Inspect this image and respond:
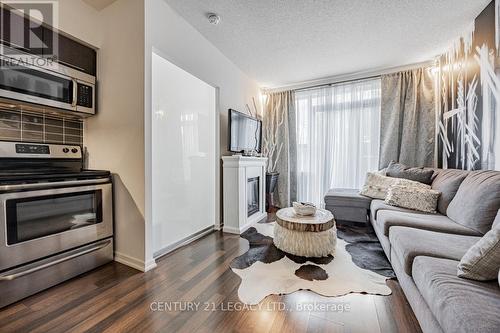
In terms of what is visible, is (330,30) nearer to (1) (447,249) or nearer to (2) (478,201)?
(2) (478,201)

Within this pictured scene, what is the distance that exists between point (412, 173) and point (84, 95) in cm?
393

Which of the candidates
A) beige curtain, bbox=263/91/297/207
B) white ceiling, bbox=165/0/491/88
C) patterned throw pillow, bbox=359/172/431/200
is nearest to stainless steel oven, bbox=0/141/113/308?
white ceiling, bbox=165/0/491/88

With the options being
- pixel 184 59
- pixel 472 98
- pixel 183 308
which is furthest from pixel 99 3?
pixel 472 98

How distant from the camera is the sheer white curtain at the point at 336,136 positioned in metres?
3.67

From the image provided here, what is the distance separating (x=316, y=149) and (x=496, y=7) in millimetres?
2631

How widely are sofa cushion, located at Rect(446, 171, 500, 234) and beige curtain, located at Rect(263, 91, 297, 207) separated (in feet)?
8.44

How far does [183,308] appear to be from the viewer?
1.41m

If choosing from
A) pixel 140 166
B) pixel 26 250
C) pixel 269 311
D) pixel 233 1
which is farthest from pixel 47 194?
pixel 233 1

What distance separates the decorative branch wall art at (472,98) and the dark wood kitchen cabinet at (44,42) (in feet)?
12.6

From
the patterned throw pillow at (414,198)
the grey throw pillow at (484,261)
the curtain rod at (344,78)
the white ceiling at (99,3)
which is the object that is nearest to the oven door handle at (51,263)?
the white ceiling at (99,3)

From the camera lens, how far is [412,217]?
2.00 meters

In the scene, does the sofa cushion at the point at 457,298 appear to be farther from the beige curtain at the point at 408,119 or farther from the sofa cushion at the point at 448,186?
the beige curtain at the point at 408,119

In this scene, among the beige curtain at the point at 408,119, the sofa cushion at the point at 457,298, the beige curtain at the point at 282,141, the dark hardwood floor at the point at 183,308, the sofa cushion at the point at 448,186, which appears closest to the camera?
the sofa cushion at the point at 457,298

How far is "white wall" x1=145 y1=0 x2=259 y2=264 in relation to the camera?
188 centimetres
